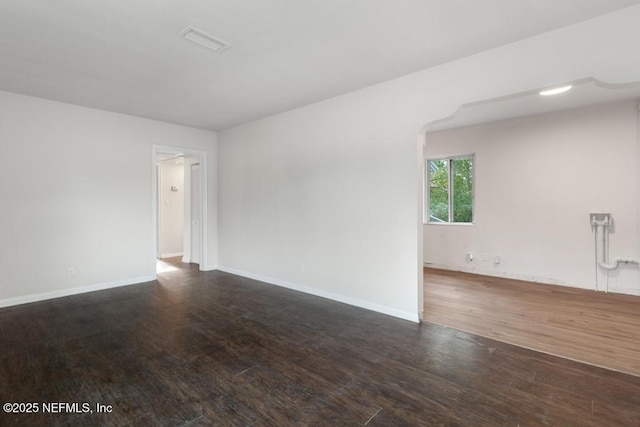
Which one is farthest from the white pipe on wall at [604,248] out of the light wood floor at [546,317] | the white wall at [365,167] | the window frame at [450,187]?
the white wall at [365,167]

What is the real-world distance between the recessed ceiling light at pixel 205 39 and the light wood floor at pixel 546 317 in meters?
3.56

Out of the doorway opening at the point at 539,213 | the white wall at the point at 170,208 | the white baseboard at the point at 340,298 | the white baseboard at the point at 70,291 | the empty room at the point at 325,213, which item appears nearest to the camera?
the empty room at the point at 325,213

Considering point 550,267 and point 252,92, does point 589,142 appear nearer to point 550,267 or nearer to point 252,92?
point 550,267

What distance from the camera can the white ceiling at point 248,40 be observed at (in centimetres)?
222

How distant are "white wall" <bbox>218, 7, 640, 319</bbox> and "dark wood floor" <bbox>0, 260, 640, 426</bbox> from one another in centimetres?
74

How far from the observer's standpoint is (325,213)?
432 cm

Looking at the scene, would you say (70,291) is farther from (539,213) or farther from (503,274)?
(539,213)

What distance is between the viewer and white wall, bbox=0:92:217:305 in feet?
13.0

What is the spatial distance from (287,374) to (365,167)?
2.51m

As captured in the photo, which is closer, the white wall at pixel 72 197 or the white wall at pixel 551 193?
the white wall at pixel 72 197

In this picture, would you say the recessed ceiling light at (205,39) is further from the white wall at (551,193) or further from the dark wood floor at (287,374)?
the white wall at (551,193)

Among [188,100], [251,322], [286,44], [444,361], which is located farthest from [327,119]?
[444,361]

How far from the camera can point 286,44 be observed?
2.73 m

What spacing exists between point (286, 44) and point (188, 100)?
2162mm
